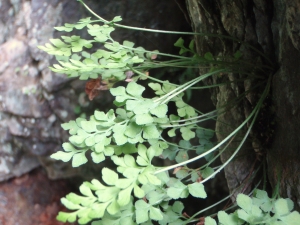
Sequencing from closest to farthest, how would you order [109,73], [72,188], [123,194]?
[123,194] → [109,73] → [72,188]

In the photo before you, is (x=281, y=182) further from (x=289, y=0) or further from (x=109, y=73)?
(x=109, y=73)

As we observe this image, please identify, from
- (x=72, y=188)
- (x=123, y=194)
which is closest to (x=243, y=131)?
(x=123, y=194)

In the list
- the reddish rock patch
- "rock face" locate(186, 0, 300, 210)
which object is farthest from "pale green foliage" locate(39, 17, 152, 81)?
the reddish rock patch

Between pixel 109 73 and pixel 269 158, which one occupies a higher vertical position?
pixel 109 73

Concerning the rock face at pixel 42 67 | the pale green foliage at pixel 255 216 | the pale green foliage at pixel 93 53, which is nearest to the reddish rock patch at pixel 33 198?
the rock face at pixel 42 67

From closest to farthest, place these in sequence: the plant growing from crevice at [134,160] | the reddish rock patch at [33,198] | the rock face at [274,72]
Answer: the plant growing from crevice at [134,160] < the rock face at [274,72] < the reddish rock patch at [33,198]

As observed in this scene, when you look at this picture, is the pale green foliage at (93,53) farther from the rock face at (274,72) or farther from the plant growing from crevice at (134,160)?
the rock face at (274,72)

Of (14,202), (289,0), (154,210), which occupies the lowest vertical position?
(14,202)

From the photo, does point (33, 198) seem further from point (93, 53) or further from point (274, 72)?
point (274, 72)
